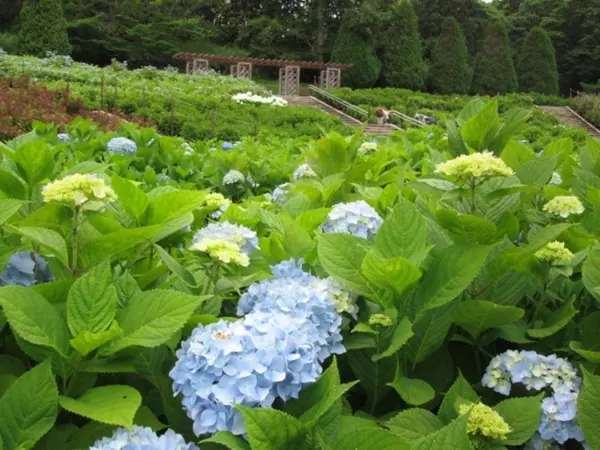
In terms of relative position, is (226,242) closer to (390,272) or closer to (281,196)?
(390,272)

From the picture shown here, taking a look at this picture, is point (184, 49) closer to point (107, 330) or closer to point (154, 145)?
point (154, 145)

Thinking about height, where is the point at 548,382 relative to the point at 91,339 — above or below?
below

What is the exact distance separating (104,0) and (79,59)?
326 centimetres

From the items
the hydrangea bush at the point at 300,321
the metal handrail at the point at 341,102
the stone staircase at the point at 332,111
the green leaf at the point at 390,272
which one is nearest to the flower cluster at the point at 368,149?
the hydrangea bush at the point at 300,321

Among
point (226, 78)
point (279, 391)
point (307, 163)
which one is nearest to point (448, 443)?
→ point (279, 391)

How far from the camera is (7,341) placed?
0.98 metres

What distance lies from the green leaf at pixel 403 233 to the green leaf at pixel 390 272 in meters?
0.06

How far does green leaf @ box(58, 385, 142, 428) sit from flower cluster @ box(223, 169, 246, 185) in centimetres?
205

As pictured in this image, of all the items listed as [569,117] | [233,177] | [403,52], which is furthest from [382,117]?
[233,177]

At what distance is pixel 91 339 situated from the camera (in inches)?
32.4

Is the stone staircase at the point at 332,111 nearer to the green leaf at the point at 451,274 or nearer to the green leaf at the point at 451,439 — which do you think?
the green leaf at the point at 451,274

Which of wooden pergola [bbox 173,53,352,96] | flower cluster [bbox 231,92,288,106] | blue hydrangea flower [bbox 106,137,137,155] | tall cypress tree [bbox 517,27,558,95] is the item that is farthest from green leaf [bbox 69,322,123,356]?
tall cypress tree [bbox 517,27,558,95]

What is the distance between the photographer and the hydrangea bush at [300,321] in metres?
0.83

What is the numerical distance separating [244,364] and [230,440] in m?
0.09
